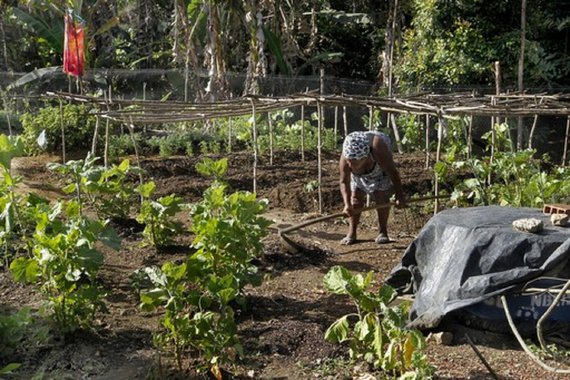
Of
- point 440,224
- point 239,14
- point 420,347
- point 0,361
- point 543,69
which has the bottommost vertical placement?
point 0,361

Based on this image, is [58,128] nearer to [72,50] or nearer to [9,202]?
[72,50]

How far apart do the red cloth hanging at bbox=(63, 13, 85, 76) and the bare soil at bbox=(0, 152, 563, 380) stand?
468cm

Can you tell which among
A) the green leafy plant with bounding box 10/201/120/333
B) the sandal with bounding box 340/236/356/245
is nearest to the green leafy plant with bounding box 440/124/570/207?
the sandal with bounding box 340/236/356/245

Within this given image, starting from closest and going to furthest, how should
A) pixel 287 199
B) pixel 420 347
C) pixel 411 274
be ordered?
pixel 420 347 < pixel 411 274 < pixel 287 199

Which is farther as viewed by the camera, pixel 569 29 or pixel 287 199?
pixel 569 29

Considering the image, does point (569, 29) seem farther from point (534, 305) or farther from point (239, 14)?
point (534, 305)

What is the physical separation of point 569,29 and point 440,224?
36.0 feet

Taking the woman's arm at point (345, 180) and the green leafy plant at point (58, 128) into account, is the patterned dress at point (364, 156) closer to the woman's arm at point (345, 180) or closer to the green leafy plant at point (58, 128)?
the woman's arm at point (345, 180)

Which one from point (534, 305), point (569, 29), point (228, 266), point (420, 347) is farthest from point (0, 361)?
point (569, 29)

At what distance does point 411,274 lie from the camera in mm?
5961

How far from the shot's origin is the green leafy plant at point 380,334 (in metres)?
4.41

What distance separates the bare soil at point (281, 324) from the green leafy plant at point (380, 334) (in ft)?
0.55

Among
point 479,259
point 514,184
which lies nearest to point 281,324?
point 479,259

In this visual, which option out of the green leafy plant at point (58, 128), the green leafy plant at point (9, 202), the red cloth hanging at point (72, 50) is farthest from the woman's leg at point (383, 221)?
the red cloth hanging at point (72, 50)
